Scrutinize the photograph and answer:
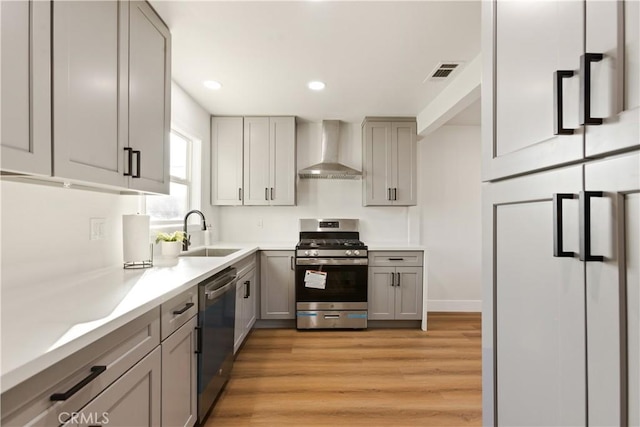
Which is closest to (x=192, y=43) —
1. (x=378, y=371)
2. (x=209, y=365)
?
(x=209, y=365)

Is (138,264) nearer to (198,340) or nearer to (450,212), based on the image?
(198,340)

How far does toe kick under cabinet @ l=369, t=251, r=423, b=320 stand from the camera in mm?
3605

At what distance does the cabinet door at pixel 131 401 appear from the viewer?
3.05 feet

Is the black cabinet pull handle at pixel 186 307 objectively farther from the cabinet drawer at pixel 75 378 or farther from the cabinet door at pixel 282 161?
the cabinet door at pixel 282 161

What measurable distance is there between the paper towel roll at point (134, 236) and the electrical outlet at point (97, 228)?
102 millimetres

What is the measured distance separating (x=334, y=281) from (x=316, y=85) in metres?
2.08

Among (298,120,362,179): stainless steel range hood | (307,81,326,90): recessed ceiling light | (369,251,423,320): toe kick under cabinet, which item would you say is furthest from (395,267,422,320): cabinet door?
(307,81,326,90): recessed ceiling light

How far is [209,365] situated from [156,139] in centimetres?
140

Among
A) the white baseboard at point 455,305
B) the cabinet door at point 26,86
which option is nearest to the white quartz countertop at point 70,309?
the cabinet door at point 26,86

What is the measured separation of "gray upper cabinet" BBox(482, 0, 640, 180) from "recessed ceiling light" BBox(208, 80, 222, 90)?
7.88 ft

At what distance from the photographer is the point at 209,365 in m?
1.87

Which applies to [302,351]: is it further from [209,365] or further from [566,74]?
[566,74]

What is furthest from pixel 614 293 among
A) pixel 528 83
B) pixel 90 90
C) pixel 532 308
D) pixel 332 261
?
pixel 332 261

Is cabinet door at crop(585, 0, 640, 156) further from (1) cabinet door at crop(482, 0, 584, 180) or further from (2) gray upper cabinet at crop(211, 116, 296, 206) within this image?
(2) gray upper cabinet at crop(211, 116, 296, 206)
